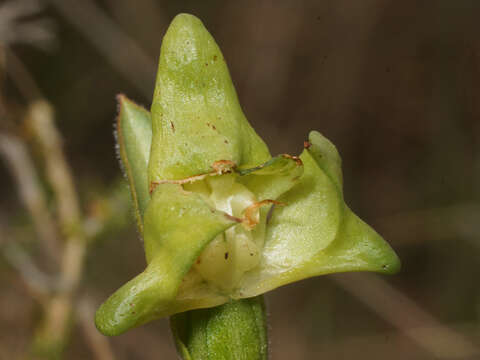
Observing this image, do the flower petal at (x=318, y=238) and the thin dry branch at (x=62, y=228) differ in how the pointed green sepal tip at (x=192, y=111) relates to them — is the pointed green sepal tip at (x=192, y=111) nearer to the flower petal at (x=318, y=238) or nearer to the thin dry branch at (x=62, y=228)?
the flower petal at (x=318, y=238)

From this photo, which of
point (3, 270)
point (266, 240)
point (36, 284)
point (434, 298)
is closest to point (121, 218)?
point (36, 284)

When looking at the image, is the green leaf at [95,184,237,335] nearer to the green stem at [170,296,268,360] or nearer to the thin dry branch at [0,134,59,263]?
the green stem at [170,296,268,360]

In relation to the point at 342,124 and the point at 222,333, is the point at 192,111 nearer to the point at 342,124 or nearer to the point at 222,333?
the point at 222,333

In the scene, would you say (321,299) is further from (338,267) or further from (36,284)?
(338,267)

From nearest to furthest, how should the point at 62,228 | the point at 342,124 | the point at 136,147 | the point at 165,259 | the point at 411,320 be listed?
1. the point at 165,259
2. the point at 136,147
3. the point at 62,228
4. the point at 411,320
5. the point at 342,124

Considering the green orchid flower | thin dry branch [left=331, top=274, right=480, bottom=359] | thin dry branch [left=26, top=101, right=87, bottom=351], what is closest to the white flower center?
the green orchid flower

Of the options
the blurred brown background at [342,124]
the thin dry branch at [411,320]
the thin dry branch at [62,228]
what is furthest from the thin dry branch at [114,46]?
the thin dry branch at [411,320]

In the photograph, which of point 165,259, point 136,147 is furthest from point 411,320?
point 165,259
